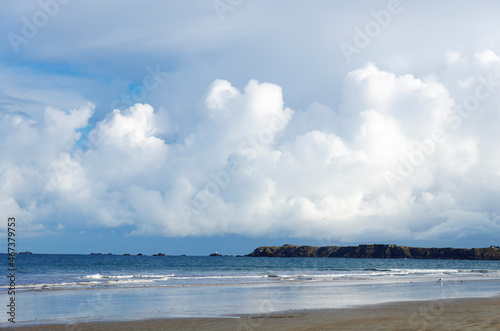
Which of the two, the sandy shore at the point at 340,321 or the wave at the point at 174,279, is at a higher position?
the sandy shore at the point at 340,321

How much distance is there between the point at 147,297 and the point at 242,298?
6.78 m

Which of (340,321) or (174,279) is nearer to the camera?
(340,321)

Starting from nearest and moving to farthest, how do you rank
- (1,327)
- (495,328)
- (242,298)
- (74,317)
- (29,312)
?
(495,328)
(1,327)
(74,317)
(29,312)
(242,298)

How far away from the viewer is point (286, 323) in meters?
20.4

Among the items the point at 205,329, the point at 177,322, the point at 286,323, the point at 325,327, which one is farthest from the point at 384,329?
the point at 177,322

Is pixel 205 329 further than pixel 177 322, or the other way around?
pixel 177 322

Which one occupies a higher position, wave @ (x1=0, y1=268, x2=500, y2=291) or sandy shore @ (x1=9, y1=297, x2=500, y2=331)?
Result: sandy shore @ (x1=9, y1=297, x2=500, y2=331)

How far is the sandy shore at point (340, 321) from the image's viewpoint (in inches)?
750

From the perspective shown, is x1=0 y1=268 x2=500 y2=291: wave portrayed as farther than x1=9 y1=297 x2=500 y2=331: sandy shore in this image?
Yes

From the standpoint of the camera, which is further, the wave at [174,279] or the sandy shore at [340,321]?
the wave at [174,279]

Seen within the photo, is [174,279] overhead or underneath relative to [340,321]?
underneath

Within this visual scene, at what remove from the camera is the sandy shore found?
62.5 ft

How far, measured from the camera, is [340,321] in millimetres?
20906

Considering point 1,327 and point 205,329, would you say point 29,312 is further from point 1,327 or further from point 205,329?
point 205,329
